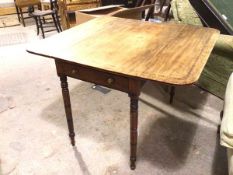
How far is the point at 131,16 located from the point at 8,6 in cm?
342

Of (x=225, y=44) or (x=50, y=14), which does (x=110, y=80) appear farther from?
(x=50, y=14)

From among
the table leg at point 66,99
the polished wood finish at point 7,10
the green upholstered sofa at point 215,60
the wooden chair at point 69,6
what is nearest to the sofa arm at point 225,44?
the green upholstered sofa at point 215,60

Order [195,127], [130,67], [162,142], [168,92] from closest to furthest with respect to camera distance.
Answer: [130,67], [162,142], [195,127], [168,92]

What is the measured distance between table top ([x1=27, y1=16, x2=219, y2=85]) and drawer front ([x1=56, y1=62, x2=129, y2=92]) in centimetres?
8

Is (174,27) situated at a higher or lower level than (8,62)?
higher

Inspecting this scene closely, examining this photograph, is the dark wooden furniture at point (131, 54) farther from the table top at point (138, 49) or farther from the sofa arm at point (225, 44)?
the sofa arm at point (225, 44)

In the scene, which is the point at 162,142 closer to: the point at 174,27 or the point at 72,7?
the point at 174,27

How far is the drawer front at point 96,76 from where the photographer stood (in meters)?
1.21

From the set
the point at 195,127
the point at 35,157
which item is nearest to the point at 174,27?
the point at 195,127

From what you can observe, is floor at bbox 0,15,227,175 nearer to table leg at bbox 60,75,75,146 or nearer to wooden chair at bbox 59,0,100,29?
table leg at bbox 60,75,75,146

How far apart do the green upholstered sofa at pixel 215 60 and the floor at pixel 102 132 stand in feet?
0.37

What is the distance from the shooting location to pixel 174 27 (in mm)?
1620

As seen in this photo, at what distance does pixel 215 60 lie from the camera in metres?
2.11

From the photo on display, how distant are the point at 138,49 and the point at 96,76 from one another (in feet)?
0.91
